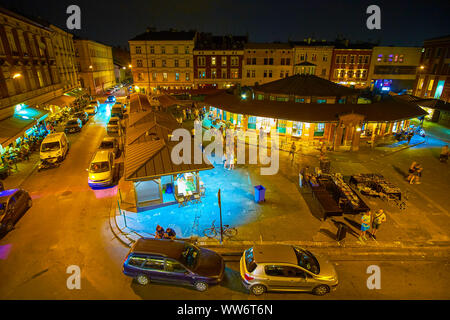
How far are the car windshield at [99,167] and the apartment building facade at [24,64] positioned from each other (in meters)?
12.3

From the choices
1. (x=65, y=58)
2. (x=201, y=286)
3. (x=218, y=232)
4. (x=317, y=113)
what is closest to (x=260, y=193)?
(x=218, y=232)

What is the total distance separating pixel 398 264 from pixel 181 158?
11.3 meters

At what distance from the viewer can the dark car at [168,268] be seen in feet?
30.0

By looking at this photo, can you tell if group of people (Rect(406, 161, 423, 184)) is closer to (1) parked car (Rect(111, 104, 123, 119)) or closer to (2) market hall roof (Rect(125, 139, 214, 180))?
(2) market hall roof (Rect(125, 139, 214, 180))

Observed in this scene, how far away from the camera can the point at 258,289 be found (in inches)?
357

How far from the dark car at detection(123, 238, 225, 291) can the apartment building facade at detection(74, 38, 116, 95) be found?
5827cm

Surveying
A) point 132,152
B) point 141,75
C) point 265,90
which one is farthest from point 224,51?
point 132,152

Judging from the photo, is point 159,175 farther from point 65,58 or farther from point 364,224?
point 65,58

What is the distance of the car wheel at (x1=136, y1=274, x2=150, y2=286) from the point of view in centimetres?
933

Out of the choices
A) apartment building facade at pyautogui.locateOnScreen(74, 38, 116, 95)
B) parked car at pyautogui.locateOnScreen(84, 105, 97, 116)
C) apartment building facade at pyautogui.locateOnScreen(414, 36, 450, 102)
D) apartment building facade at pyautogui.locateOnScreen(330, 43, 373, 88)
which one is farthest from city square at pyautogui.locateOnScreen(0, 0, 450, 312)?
apartment building facade at pyautogui.locateOnScreen(74, 38, 116, 95)

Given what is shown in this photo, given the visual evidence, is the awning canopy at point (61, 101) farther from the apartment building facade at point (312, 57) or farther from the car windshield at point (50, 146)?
the apartment building facade at point (312, 57)

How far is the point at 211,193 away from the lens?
15938 mm
